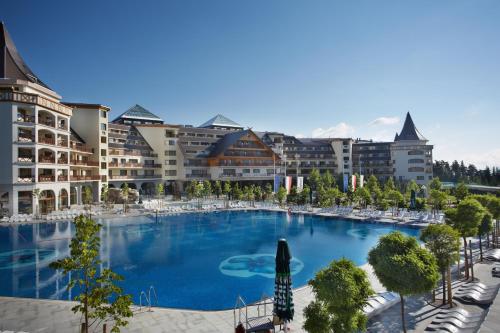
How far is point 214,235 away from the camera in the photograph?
35188 mm

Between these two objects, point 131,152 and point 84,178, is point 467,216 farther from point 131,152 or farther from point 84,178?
point 131,152

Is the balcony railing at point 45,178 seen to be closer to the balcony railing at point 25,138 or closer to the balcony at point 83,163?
the balcony railing at point 25,138

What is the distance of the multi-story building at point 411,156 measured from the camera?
82.7 m

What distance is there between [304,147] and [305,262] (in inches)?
2818

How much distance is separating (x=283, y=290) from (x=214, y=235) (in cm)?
2480

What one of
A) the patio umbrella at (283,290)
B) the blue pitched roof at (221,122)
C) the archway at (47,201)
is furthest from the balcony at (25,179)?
the blue pitched roof at (221,122)

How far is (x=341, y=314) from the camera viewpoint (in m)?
9.61

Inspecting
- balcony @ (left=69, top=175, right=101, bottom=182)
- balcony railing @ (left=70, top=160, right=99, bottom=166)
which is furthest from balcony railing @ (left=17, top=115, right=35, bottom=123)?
balcony @ (left=69, top=175, right=101, bottom=182)

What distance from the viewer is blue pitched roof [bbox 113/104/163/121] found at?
247 feet

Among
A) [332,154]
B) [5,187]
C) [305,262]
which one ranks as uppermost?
[332,154]

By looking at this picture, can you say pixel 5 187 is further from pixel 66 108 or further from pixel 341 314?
pixel 341 314

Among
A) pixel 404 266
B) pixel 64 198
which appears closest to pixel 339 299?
pixel 404 266

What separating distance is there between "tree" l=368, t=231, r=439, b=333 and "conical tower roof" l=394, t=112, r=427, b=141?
268 feet

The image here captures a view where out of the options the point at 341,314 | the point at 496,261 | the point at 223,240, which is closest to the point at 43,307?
the point at 341,314
